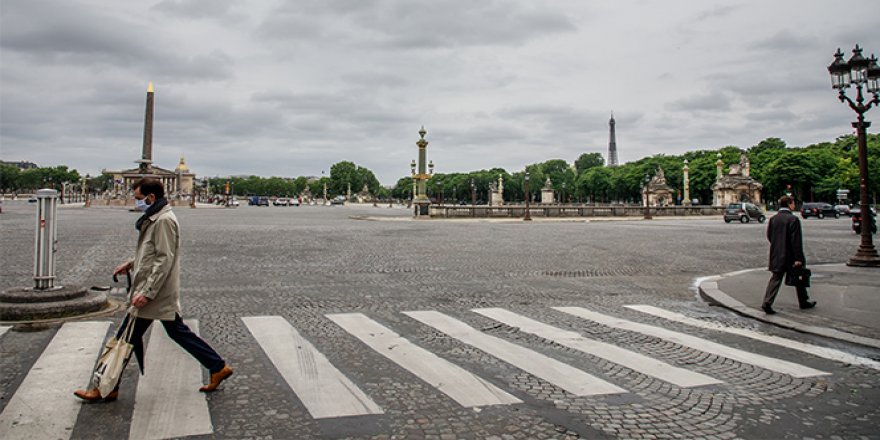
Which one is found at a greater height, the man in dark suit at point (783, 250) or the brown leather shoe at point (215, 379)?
the man in dark suit at point (783, 250)

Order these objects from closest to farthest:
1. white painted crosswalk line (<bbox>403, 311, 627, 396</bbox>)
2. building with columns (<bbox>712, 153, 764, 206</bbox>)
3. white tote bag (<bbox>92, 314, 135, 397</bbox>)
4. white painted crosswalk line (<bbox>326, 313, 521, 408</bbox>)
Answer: white tote bag (<bbox>92, 314, 135, 397</bbox>)
white painted crosswalk line (<bbox>326, 313, 521, 408</bbox>)
white painted crosswalk line (<bbox>403, 311, 627, 396</bbox>)
building with columns (<bbox>712, 153, 764, 206</bbox>)

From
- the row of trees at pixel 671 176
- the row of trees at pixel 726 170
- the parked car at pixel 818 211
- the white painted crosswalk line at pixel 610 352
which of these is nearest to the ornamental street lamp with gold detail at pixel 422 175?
the row of trees at pixel 671 176

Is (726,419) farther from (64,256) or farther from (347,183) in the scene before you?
(347,183)

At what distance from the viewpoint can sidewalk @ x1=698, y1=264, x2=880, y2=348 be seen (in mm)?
7862

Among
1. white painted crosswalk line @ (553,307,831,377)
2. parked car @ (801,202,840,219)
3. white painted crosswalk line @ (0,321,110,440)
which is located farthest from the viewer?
parked car @ (801,202,840,219)

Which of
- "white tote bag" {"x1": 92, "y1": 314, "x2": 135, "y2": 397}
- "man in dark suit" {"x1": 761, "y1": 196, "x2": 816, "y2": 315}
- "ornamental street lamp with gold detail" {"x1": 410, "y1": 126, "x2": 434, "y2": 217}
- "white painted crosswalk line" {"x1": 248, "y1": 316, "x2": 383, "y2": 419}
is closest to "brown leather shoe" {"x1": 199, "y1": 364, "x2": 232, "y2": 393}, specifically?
"white painted crosswalk line" {"x1": 248, "y1": 316, "x2": 383, "y2": 419}

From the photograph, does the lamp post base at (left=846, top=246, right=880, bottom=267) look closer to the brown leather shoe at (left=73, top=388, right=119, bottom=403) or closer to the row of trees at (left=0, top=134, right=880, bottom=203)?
the brown leather shoe at (left=73, top=388, right=119, bottom=403)

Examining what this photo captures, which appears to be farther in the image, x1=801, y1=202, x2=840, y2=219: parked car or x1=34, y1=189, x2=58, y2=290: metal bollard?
x1=801, y1=202, x2=840, y2=219: parked car

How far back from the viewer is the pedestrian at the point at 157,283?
4.84m

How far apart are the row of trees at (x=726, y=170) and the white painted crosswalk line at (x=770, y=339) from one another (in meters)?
60.8

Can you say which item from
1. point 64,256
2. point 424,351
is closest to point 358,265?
point 64,256

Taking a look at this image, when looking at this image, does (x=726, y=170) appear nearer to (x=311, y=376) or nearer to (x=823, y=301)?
(x=823, y=301)

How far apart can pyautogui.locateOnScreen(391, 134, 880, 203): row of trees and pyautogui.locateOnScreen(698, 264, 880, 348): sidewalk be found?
185 feet

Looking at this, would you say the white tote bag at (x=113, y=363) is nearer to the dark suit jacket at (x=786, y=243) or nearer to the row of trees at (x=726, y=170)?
the dark suit jacket at (x=786, y=243)
